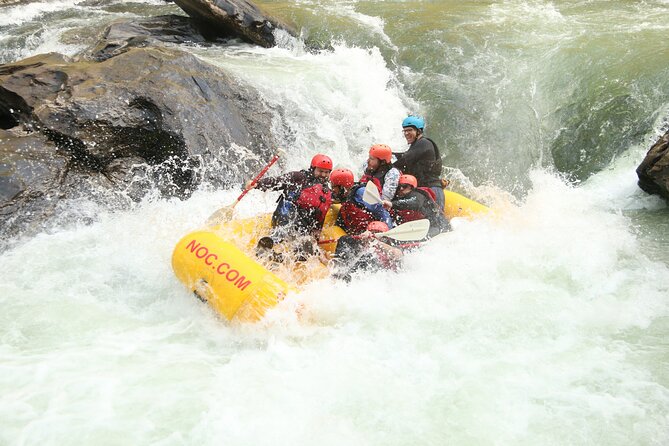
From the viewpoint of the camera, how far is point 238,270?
4.78m

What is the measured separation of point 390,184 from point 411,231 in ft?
2.49

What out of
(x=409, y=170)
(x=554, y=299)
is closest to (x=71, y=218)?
(x=409, y=170)

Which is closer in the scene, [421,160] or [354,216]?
[354,216]

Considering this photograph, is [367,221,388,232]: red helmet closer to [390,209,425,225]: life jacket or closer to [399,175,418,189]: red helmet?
[390,209,425,225]: life jacket

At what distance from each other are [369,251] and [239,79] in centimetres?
415

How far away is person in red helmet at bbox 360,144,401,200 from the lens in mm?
5957

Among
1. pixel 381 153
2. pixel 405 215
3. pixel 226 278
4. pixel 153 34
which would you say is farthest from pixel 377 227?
pixel 153 34

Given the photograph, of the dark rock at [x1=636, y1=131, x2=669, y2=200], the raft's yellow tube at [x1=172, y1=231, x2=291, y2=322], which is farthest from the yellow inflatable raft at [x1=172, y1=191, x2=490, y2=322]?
the dark rock at [x1=636, y1=131, x2=669, y2=200]

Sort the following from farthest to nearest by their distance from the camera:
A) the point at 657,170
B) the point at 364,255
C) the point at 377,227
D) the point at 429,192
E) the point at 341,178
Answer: the point at 657,170 < the point at 429,192 < the point at 341,178 < the point at 377,227 < the point at 364,255

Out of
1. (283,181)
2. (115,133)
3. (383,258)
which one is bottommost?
(383,258)

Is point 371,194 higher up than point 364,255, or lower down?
higher up

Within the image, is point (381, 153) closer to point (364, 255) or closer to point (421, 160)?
point (421, 160)

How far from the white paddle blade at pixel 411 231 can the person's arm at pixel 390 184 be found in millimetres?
615

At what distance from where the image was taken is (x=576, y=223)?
678 cm
